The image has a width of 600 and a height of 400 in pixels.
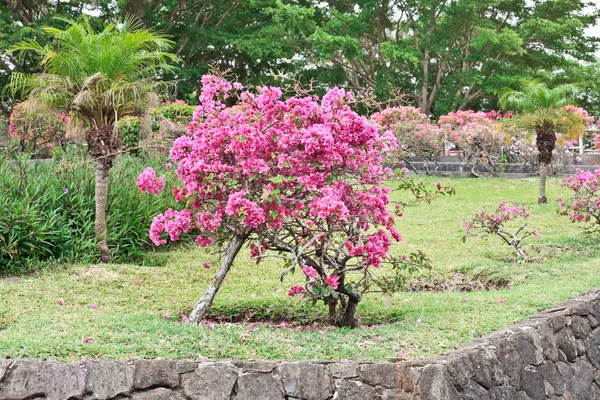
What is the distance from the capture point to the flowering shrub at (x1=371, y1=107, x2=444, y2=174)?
18094 mm

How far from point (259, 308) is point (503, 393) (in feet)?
7.28

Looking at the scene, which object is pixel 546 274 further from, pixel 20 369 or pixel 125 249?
pixel 20 369

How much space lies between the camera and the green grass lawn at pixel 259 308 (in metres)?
5.20

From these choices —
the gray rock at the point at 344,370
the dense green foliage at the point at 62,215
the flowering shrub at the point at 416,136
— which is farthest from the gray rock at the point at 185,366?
the flowering shrub at the point at 416,136

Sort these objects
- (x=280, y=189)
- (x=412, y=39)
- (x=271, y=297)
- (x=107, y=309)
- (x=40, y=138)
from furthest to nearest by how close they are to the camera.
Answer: (x=412, y=39) < (x=40, y=138) < (x=271, y=297) < (x=107, y=309) < (x=280, y=189)

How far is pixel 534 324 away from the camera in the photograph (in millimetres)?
6051

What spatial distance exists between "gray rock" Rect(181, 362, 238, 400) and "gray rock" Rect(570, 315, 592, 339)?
3273 millimetres

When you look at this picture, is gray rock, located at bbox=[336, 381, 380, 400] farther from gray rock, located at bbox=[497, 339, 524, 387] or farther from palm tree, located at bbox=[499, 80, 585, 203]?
palm tree, located at bbox=[499, 80, 585, 203]

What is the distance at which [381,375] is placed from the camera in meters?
4.95

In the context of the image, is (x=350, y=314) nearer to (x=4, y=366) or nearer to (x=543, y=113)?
(x=4, y=366)

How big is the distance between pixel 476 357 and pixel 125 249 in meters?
5.14

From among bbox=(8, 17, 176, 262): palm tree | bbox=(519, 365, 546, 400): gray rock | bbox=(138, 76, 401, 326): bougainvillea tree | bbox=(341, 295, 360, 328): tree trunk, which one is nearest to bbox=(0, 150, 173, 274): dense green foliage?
bbox=(8, 17, 176, 262): palm tree

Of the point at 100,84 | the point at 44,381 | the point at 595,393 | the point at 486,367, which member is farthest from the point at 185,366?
the point at 100,84

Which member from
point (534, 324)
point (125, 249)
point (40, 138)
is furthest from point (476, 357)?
point (40, 138)
